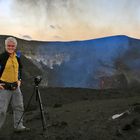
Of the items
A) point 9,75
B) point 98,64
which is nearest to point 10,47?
point 9,75

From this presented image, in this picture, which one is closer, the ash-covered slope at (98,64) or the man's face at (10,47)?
the man's face at (10,47)

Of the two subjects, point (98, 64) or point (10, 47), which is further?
point (98, 64)

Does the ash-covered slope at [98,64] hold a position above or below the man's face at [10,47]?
below

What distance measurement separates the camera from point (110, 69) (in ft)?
112

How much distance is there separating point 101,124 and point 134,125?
1.19 meters

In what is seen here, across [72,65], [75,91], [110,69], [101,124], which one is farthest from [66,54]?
[101,124]

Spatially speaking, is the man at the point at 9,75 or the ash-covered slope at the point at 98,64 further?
the ash-covered slope at the point at 98,64

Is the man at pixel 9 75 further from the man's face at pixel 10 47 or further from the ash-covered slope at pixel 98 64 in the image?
the ash-covered slope at pixel 98 64

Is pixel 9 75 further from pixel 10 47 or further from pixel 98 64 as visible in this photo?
pixel 98 64

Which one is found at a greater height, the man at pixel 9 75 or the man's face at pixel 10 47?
the man's face at pixel 10 47

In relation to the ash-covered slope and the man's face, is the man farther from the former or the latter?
the ash-covered slope

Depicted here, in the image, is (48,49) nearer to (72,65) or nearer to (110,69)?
(72,65)

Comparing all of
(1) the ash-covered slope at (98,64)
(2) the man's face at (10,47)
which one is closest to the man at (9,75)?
(2) the man's face at (10,47)

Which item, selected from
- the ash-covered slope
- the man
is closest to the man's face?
the man
